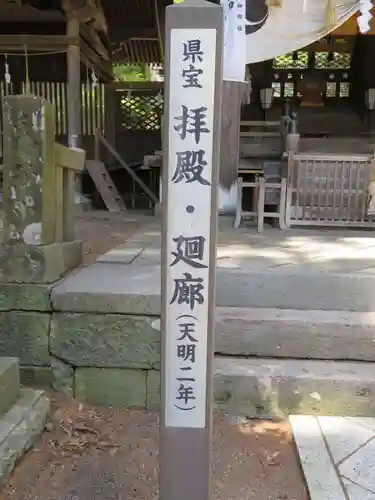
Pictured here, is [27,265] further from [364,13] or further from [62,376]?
[364,13]

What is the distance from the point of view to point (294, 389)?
3.39 m

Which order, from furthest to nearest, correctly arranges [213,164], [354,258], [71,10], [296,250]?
1. [71,10]
2. [296,250]
3. [354,258]
4. [213,164]

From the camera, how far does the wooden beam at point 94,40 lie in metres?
10.9

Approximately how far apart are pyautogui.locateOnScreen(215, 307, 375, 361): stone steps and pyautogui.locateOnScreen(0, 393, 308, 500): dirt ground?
0.51 m

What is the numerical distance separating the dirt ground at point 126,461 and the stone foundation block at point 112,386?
0.27 ft

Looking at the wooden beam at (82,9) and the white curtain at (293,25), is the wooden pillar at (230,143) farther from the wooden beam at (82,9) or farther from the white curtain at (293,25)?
the wooden beam at (82,9)

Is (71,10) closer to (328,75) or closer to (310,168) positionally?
(310,168)

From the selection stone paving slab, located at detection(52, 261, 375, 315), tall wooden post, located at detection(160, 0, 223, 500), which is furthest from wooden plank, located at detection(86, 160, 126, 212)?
tall wooden post, located at detection(160, 0, 223, 500)

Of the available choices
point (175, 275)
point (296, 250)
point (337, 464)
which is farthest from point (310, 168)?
point (175, 275)

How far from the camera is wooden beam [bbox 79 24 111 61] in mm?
10945

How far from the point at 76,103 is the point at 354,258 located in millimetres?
8023

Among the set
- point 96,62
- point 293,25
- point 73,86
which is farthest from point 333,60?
point 293,25

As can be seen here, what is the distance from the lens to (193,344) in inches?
84.8

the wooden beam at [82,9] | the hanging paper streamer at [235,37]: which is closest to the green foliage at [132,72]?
the wooden beam at [82,9]
